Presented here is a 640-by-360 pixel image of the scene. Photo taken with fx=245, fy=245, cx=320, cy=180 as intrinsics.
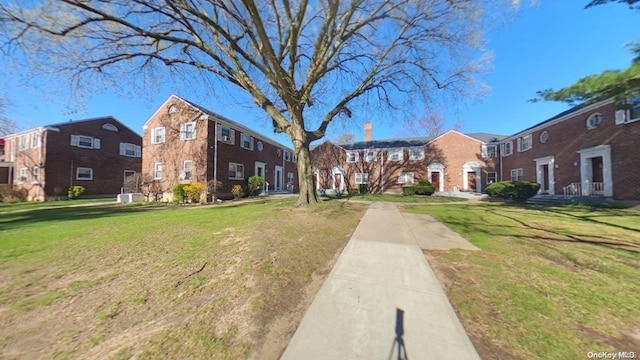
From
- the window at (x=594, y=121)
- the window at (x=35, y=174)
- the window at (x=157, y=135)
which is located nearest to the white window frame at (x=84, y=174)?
the window at (x=35, y=174)

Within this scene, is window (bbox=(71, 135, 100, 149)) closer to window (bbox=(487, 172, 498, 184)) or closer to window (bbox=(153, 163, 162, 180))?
window (bbox=(153, 163, 162, 180))

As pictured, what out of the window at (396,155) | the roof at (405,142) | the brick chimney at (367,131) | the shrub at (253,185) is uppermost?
the brick chimney at (367,131)

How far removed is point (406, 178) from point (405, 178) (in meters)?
0.11

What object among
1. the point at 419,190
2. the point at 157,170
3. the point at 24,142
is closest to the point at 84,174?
the point at 24,142

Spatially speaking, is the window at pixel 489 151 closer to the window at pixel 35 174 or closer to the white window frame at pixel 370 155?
the white window frame at pixel 370 155

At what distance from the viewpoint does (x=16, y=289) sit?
12.0ft

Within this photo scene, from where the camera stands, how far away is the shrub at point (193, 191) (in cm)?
1608

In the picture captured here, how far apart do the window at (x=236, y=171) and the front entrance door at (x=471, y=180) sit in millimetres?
23519

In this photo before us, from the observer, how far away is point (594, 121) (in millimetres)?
15422

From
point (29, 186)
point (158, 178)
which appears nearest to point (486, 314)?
point (158, 178)

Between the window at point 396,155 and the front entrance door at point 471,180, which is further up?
the window at point 396,155

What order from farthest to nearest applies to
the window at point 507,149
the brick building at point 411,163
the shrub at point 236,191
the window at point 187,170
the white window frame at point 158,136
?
the brick building at point 411,163
the window at point 507,149
the white window frame at point 158,136
the shrub at point 236,191
the window at point 187,170

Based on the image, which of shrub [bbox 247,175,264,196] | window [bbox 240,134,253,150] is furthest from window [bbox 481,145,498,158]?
window [bbox 240,134,253,150]

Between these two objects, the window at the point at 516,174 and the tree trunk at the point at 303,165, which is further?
the window at the point at 516,174
